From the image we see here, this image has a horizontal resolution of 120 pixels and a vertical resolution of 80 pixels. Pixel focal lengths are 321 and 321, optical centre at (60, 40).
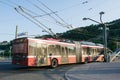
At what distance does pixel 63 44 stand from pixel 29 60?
602 cm

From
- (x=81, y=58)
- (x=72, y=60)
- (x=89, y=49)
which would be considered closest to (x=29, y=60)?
(x=72, y=60)

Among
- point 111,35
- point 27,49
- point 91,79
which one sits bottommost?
point 91,79

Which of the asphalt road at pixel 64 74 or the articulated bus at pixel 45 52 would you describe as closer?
the asphalt road at pixel 64 74

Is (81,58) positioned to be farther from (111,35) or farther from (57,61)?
(111,35)

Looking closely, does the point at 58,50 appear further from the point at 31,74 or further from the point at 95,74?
the point at 95,74


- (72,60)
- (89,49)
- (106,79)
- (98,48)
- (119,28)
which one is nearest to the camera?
(106,79)

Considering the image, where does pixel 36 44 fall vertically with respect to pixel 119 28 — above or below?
below

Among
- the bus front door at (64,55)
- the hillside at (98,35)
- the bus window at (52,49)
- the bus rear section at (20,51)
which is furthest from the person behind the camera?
the hillside at (98,35)

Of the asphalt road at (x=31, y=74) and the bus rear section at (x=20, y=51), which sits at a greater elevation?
the bus rear section at (x=20, y=51)

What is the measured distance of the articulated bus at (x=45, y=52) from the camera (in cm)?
2447

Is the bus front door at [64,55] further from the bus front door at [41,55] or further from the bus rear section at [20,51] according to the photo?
the bus rear section at [20,51]

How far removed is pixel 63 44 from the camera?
96.7ft

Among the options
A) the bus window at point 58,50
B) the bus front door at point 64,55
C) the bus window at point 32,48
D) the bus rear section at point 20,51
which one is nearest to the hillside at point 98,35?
the bus front door at point 64,55

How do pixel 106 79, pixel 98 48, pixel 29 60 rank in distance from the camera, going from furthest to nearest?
pixel 98 48 < pixel 29 60 < pixel 106 79
